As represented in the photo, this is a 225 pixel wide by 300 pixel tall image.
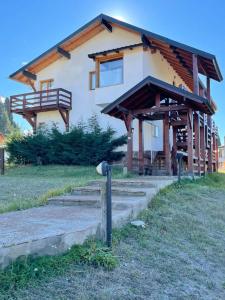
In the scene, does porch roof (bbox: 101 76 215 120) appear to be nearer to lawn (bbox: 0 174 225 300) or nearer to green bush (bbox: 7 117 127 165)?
green bush (bbox: 7 117 127 165)

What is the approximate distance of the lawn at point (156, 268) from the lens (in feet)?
9.59

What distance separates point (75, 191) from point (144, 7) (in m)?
9.47

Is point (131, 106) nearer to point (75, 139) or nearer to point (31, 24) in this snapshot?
point (75, 139)

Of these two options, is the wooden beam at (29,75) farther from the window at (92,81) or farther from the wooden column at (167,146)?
the wooden column at (167,146)

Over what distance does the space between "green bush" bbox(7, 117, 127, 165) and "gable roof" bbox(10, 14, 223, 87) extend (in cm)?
454

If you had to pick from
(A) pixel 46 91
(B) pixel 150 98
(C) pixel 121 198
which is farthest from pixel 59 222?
(A) pixel 46 91

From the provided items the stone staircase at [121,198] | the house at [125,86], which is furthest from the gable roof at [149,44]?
the stone staircase at [121,198]

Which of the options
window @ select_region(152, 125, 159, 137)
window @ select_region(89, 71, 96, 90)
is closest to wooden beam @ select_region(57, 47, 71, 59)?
window @ select_region(89, 71, 96, 90)

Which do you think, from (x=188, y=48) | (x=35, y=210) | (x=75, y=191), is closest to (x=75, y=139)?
(x=188, y=48)

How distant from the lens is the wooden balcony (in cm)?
1834

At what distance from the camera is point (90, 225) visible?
4.00 meters

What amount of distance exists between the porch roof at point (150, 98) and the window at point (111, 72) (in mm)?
4956

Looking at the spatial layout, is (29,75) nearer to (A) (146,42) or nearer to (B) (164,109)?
(A) (146,42)

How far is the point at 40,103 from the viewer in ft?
62.2
